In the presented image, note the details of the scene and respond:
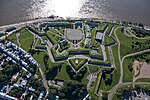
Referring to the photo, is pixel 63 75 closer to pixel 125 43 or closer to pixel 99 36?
pixel 99 36

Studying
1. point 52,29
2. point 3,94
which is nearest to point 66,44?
point 52,29

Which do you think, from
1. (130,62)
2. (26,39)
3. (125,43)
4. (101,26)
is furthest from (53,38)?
(130,62)

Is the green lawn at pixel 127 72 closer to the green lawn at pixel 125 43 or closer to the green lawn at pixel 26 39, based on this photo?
the green lawn at pixel 125 43

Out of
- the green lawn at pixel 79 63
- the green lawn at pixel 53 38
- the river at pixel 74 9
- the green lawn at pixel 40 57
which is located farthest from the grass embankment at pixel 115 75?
the river at pixel 74 9

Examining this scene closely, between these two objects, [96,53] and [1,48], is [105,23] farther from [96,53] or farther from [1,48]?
[1,48]

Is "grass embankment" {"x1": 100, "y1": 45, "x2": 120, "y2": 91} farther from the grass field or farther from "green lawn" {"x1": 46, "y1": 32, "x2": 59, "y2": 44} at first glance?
"green lawn" {"x1": 46, "y1": 32, "x2": 59, "y2": 44}
